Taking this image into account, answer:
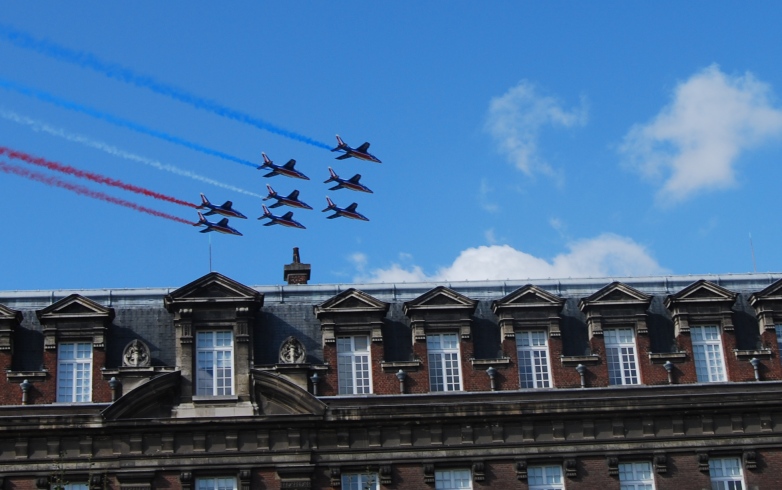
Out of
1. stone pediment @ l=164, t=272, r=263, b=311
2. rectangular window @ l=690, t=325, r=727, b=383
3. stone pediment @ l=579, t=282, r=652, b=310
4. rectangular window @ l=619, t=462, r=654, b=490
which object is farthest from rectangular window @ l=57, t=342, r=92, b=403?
rectangular window @ l=690, t=325, r=727, b=383

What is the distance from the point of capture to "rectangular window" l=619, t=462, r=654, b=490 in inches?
2034

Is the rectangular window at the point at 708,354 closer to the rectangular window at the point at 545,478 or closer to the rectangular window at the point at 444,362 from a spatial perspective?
the rectangular window at the point at 545,478

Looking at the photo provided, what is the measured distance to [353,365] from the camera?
176 feet

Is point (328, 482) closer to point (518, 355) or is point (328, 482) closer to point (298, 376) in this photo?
point (298, 376)

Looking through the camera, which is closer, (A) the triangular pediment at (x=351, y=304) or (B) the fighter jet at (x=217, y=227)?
(A) the triangular pediment at (x=351, y=304)

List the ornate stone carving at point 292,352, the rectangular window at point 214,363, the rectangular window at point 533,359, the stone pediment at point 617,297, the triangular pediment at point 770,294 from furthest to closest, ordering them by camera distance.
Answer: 1. the triangular pediment at point 770,294
2. the stone pediment at point 617,297
3. the rectangular window at point 533,359
4. the ornate stone carving at point 292,352
5. the rectangular window at point 214,363

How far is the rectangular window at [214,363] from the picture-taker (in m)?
52.5

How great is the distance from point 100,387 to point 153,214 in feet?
63.0

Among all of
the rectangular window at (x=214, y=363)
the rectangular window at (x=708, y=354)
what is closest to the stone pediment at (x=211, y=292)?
the rectangular window at (x=214, y=363)

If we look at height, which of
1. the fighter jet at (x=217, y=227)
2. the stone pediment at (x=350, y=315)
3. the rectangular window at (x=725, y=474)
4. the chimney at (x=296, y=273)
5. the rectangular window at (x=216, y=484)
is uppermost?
the fighter jet at (x=217, y=227)

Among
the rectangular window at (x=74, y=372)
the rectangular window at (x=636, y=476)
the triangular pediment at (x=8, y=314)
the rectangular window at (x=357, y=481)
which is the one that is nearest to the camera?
the rectangular window at (x=357, y=481)

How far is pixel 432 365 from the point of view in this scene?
53.6 m

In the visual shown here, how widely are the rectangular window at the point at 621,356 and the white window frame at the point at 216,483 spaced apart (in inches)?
552

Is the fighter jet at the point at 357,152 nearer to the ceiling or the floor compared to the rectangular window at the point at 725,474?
nearer to the ceiling
